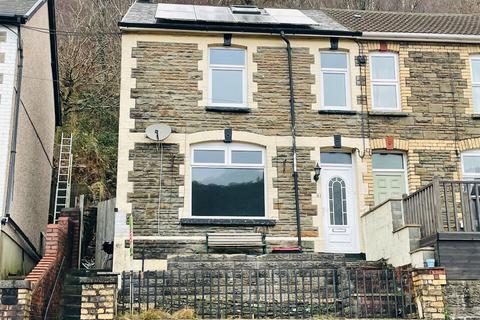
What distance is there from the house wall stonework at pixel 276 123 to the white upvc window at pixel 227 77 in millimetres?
234

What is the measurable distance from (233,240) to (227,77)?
14.2ft

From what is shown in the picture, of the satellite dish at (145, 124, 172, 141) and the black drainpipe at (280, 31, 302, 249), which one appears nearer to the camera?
the satellite dish at (145, 124, 172, 141)

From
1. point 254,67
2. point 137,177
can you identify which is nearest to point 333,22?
point 254,67

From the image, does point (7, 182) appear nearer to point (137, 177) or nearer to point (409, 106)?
point (137, 177)

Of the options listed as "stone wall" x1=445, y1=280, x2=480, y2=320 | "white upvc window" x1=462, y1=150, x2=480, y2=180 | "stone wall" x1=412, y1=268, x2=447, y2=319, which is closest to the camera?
"stone wall" x1=412, y1=268, x2=447, y2=319

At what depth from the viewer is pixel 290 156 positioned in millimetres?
15656

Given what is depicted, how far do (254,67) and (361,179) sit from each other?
3.96 metres

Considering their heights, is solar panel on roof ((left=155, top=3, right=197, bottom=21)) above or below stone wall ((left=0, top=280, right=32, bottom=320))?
above

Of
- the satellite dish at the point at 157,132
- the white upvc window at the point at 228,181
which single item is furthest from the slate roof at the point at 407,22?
the satellite dish at the point at 157,132

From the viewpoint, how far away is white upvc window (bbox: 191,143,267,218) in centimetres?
1525

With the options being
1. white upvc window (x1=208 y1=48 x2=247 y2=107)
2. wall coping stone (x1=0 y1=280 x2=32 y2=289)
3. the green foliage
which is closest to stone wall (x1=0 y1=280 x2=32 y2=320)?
wall coping stone (x1=0 y1=280 x2=32 y2=289)

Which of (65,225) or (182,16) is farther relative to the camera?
(182,16)

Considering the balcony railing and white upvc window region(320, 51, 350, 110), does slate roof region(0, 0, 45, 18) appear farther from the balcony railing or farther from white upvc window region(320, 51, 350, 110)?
the balcony railing

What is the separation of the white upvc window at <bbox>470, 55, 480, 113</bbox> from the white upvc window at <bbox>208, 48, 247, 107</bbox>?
621 centimetres
